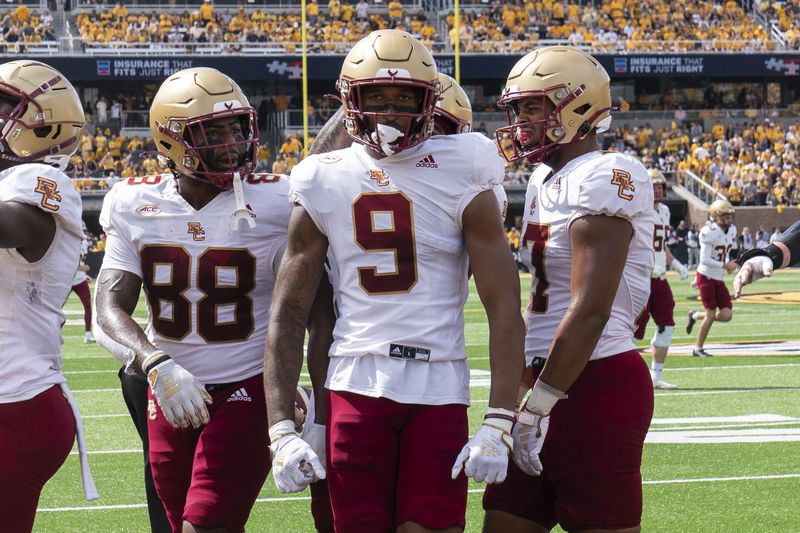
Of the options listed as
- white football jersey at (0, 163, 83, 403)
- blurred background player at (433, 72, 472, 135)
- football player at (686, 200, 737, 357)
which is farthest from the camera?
football player at (686, 200, 737, 357)

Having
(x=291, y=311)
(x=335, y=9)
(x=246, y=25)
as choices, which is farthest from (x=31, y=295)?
(x=335, y=9)

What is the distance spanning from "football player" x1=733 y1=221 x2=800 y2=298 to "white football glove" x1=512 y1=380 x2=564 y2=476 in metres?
1.03

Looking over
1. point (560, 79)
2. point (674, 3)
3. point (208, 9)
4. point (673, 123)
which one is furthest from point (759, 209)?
point (560, 79)

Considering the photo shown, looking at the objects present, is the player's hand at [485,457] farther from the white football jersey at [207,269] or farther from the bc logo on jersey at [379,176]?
the white football jersey at [207,269]

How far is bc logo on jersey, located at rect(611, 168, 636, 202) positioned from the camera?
339 centimetres

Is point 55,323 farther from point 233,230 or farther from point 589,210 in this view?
point 589,210

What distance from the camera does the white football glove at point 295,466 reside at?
2.98 meters

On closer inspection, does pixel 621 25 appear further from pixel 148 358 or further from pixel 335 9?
pixel 148 358

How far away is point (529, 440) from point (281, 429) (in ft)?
2.33

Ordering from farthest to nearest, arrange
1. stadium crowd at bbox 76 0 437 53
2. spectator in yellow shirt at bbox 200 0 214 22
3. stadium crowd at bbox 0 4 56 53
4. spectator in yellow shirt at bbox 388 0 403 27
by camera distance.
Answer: spectator in yellow shirt at bbox 388 0 403 27 < spectator in yellow shirt at bbox 200 0 214 22 < stadium crowd at bbox 76 0 437 53 < stadium crowd at bbox 0 4 56 53

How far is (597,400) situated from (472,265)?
66 centimetres

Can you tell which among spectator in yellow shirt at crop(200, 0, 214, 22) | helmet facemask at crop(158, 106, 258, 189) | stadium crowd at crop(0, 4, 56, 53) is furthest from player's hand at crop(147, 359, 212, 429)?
spectator in yellow shirt at crop(200, 0, 214, 22)

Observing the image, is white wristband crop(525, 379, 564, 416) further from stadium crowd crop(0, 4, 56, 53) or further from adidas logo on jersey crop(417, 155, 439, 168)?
stadium crowd crop(0, 4, 56, 53)

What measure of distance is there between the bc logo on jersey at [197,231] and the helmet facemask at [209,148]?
0.14 m
